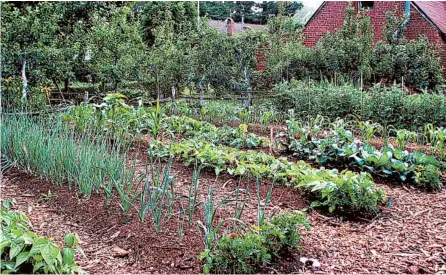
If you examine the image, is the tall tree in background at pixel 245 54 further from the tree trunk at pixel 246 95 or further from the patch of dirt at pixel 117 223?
the patch of dirt at pixel 117 223

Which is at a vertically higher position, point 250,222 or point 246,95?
point 246,95

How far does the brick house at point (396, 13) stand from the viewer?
12.6 metres

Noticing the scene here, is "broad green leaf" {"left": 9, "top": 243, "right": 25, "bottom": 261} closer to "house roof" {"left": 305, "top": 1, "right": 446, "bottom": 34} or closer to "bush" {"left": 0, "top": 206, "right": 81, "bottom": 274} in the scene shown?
"bush" {"left": 0, "top": 206, "right": 81, "bottom": 274}

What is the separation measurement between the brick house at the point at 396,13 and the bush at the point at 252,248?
1151cm

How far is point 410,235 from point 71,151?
8.48 feet

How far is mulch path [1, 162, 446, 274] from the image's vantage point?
2.39 meters

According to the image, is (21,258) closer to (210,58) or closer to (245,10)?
(210,58)

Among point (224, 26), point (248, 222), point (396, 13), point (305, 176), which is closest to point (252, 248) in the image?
point (248, 222)

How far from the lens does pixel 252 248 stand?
2.21m

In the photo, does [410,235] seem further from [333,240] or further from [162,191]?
[162,191]

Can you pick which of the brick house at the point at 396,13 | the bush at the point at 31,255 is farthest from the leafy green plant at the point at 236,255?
the brick house at the point at 396,13

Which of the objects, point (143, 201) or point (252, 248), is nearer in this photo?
point (252, 248)

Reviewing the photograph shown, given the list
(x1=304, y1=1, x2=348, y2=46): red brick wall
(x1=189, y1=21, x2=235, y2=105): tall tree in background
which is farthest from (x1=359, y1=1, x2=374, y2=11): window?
(x1=189, y1=21, x2=235, y2=105): tall tree in background

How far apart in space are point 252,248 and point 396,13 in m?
12.8
